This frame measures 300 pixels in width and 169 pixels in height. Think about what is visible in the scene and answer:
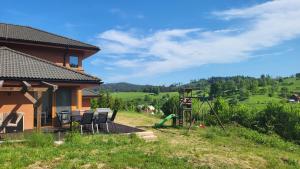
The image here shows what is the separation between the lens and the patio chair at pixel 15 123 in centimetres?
1350

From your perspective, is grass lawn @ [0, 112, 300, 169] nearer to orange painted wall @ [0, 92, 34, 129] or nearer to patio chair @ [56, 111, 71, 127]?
patio chair @ [56, 111, 71, 127]

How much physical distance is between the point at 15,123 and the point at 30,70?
2.87 metres

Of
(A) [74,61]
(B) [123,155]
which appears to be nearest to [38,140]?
(B) [123,155]

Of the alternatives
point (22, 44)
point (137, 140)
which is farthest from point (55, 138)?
point (22, 44)

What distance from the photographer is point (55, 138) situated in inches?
471

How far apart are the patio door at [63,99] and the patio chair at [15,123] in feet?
11.0

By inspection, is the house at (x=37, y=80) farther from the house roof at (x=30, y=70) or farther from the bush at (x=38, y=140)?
the bush at (x=38, y=140)

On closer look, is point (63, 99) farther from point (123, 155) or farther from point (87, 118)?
point (123, 155)

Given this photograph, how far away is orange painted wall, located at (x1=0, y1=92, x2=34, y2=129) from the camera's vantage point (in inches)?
593

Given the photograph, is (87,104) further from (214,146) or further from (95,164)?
(95,164)

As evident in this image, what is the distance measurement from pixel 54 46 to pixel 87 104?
28.3 ft

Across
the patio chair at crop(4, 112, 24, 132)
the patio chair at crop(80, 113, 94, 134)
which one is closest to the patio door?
the patio chair at crop(4, 112, 24, 132)

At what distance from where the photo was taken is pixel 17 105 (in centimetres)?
1551

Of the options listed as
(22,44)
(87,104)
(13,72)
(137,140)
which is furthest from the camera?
(87,104)
